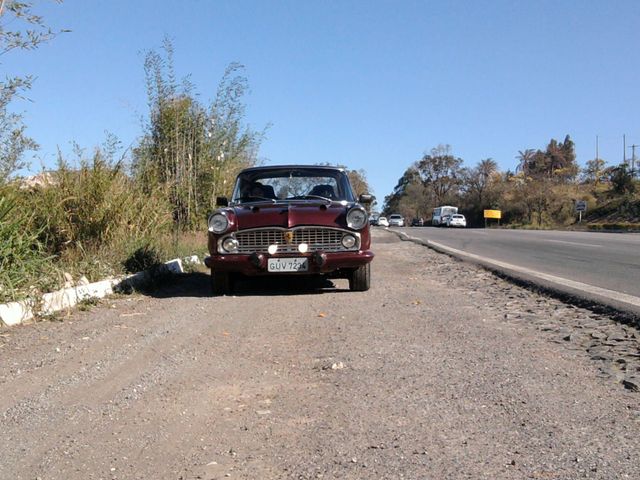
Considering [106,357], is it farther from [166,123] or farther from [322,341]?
[166,123]

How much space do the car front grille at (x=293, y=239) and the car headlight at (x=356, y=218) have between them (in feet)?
0.38

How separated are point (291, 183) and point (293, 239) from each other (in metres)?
1.86

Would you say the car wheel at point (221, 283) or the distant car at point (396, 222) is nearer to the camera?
the car wheel at point (221, 283)

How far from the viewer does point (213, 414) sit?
3.72 meters

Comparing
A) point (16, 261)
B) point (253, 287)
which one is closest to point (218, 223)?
point (253, 287)

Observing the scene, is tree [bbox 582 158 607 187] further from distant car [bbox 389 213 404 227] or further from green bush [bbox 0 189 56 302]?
green bush [bbox 0 189 56 302]

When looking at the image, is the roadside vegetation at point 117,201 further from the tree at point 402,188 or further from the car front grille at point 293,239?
the tree at point 402,188

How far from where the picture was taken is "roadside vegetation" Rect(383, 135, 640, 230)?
57.2 m

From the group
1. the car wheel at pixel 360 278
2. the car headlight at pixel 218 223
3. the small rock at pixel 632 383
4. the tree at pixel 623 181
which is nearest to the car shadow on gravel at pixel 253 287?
the car wheel at pixel 360 278

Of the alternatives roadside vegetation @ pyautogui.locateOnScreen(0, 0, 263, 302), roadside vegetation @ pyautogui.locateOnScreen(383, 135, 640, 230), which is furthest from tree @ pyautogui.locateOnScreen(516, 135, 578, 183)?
roadside vegetation @ pyautogui.locateOnScreen(0, 0, 263, 302)

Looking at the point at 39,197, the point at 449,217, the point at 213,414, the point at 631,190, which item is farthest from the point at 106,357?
the point at 449,217

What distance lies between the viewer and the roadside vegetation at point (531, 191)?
188 ft

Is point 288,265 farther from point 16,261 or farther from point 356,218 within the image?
point 16,261

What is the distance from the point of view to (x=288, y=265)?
26.4 feet
